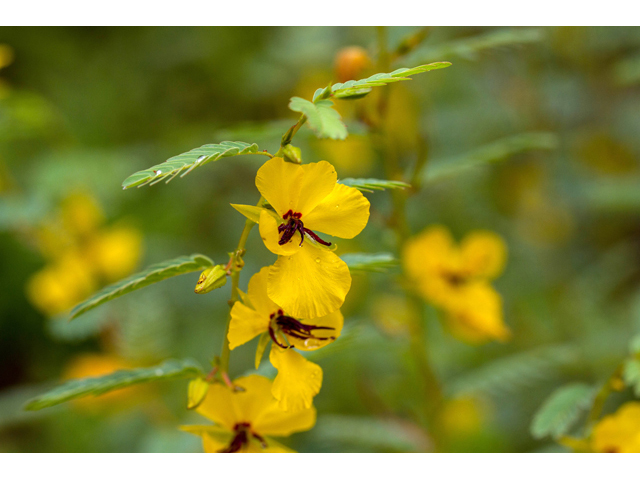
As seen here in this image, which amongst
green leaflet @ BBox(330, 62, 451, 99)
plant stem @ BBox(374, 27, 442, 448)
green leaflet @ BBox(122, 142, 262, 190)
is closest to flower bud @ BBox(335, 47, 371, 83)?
plant stem @ BBox(374, 27, 442, 448)

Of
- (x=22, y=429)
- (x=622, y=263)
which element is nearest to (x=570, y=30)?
(x=622, y=263)

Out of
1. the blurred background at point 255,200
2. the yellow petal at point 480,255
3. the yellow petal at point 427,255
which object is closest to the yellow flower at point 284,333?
the blurred background at point 255,200

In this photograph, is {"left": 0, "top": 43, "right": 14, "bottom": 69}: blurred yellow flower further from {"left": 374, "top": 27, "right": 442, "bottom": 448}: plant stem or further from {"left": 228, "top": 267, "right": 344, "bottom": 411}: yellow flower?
{"left": 228, "top": 267, "right": 344, "bottom": 411}: yellow flower

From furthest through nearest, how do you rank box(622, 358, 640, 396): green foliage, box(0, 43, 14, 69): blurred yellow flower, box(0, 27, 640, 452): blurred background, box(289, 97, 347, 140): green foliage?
box(0, 43, 14, 69): blurred yellow flower, box(0, 27, 640, 452): blurred background, box(622, 358, 640, 396): green foliage, box(289, 97, 347, 140): green foliage

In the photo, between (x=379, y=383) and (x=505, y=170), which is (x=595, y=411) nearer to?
(x=379, y=383)

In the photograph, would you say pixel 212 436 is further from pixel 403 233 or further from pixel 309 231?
pixel 403 233

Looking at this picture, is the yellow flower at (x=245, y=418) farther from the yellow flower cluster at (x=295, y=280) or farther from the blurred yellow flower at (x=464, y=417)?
the blurred yellow flower at (x=464, y=417)
